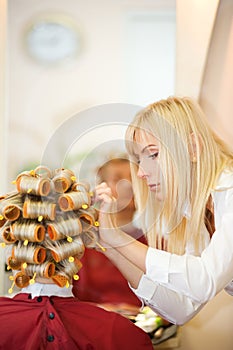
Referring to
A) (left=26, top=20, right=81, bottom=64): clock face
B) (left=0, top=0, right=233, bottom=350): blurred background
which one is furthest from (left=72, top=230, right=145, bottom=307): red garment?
(left=26, top=20, right=81, bottom=64): clock face

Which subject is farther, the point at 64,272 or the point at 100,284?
the point at 100,284

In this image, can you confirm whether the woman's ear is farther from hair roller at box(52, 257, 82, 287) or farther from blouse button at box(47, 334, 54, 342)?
blouse button at box(47, 334, 54, 342)

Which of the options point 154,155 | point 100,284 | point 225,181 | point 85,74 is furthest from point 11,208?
point 85,74

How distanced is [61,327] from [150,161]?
326 millimetres

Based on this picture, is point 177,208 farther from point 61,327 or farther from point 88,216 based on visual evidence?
point 61,327

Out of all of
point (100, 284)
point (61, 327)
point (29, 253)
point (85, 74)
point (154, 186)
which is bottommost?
point (100, 284)

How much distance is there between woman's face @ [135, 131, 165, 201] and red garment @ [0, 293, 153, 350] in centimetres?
24

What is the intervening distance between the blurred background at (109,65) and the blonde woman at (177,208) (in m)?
0.39

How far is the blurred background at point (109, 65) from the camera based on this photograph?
1.40 metres

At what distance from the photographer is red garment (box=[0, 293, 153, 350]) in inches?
36.2

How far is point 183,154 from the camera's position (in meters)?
0.97

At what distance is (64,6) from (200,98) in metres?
0.46

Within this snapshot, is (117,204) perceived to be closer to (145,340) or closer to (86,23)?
(145,340)

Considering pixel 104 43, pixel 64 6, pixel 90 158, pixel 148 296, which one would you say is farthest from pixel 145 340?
pixel 64 6
